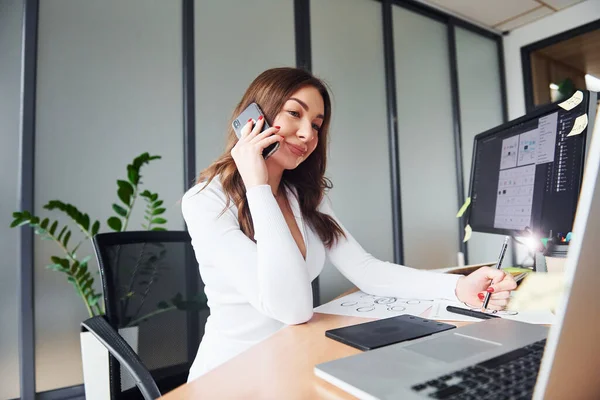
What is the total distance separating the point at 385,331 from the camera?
2.18 feet

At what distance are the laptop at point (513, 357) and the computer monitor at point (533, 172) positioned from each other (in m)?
0.44

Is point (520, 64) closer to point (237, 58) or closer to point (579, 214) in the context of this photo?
point (237, 58)

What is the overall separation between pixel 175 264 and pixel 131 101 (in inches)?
51.1

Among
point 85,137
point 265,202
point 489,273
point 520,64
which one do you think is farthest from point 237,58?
point 520,64

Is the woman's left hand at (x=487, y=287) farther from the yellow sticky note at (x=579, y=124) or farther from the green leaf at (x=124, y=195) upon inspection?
the green leaf at (x=124, y=195)

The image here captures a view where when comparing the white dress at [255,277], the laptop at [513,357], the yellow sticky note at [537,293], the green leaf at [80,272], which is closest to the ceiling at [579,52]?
the yellow sticky note at [537,293]

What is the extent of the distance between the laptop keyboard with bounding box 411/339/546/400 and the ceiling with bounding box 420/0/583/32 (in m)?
3.75

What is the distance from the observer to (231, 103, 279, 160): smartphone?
3.37ft

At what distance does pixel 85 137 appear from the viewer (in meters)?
1.99

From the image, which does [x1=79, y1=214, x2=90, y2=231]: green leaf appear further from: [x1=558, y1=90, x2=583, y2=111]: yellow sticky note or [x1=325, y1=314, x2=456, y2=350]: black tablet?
[x1=558, y1=90, x2=583, y2=111]: yellow sticky note

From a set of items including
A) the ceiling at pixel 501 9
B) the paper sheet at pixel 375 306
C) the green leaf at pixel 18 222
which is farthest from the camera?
the ceiling at pixel 501 9

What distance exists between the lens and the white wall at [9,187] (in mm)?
1761

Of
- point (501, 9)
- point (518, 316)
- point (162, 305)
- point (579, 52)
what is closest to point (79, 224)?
point (162, 305)

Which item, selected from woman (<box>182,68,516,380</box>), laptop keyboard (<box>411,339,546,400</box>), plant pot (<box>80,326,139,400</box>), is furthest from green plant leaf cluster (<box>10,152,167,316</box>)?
laptop keyboard (<box>411,339,546,400</box>)
